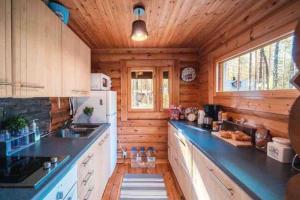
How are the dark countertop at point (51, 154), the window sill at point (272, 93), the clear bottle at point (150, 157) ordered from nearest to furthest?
the dark countertop at point (51, 154) < the window sill at point (272, 93) < the clear bottle at point (150, 157)

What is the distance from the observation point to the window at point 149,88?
163 inches

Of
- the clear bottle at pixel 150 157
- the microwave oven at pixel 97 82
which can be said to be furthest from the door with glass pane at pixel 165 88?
the microwave oven at pixel 97 82

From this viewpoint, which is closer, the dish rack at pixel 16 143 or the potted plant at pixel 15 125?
the dish rack at pixel 16 143

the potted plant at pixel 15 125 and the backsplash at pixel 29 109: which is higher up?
the backsplash at pixel 29 109

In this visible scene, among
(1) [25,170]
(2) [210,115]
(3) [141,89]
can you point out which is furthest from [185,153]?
(3) [141,89]

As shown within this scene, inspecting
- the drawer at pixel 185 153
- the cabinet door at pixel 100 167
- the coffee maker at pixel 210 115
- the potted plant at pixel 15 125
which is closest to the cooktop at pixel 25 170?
the potted plant at pixel 15 125

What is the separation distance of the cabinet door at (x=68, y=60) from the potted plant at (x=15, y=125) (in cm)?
42

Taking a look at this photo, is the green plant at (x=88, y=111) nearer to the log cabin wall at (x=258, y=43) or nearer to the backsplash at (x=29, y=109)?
the backsplash at (x=29, y=109)

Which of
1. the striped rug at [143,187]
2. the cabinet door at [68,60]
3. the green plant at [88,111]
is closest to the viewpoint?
the cabinet door at [68,60]

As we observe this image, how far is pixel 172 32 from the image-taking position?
10.1 ft

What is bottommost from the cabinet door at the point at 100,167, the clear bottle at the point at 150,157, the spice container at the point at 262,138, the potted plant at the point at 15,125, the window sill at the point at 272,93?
the clear bottle at the point at 150,157

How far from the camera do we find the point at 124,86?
4.08m

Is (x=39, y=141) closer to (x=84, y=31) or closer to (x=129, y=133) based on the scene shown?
(x=84, y=31)

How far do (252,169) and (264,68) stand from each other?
117 cm
